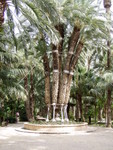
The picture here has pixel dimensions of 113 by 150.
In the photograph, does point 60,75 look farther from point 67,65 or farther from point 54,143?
point 54,143

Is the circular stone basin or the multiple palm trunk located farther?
the multiple palm trunk

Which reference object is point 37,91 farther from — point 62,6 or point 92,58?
point 62,6

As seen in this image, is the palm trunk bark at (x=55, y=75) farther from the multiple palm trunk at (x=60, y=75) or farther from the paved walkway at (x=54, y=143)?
the paved walkway at (x=54, y=143)

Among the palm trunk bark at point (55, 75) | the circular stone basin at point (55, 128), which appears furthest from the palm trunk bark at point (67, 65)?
the circular stone basin at point (55, 128)

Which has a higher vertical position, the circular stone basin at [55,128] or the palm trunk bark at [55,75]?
the palm trunk bark at [55,75]

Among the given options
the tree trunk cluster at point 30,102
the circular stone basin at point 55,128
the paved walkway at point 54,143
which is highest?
the tree trunk cluster at point 30,102

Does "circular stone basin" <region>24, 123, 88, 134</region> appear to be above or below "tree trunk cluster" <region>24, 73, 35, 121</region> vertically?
below

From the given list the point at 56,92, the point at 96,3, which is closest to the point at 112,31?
the point at 96,3

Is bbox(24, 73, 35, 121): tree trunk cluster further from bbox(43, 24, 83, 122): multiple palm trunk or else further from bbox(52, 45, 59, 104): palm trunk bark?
bbox(52, 45, 59, 104): palm trunk bark

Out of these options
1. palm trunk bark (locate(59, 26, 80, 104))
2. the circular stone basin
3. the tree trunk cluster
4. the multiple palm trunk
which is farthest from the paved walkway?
the tree trunk cluster

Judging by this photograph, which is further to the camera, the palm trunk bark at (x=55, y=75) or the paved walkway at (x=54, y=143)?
the palm trunk bark at (x=55, y=75)

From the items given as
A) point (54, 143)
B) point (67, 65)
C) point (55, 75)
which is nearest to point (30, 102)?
point (55, 75)

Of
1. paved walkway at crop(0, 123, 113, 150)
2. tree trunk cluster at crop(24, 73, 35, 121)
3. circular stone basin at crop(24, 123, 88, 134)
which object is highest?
tree trunk cluster at crop(24, 73, 35, 121)

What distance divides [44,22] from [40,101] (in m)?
22.2
